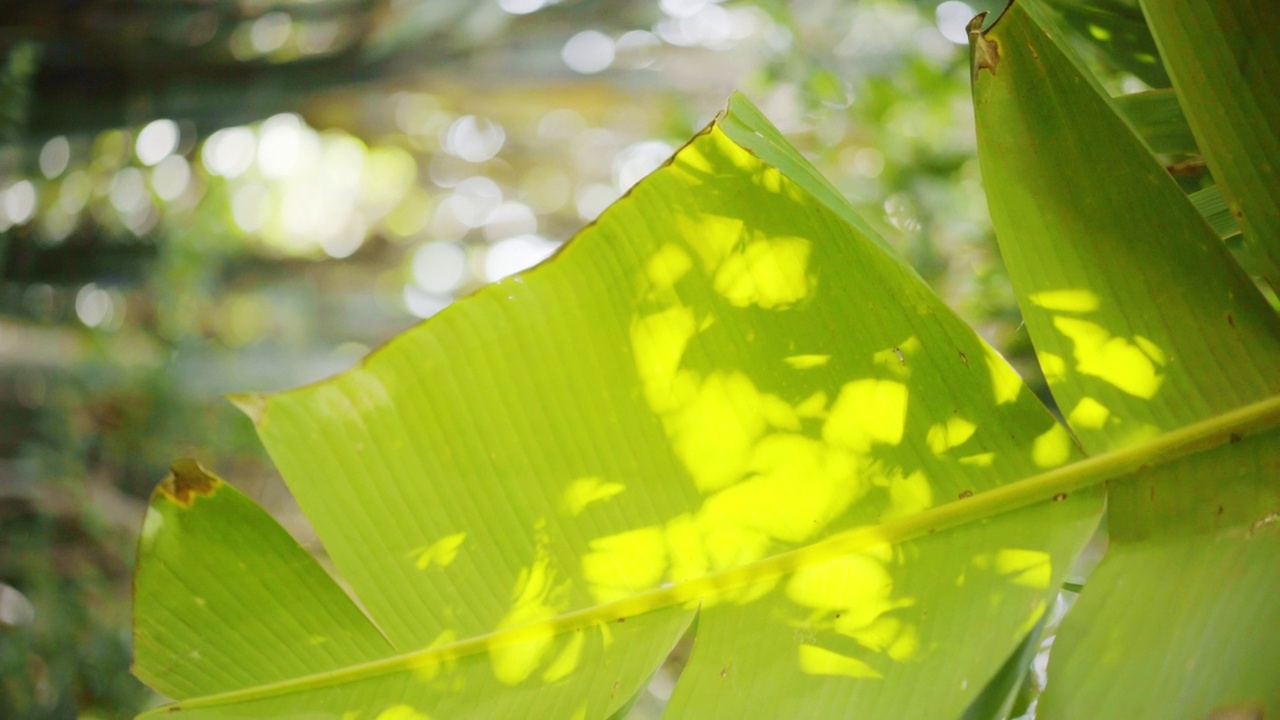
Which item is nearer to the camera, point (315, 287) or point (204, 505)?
point (204, 505)

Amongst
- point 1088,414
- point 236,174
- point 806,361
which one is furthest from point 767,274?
point 236,174

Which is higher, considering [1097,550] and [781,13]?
[781,13]

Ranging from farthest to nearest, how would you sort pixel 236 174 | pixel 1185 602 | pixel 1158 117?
pixel 236 174, pixel 1158 117, pixel 1185 602

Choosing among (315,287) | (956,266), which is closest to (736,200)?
(956,266)

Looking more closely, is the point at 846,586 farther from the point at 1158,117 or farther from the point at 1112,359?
the point at 1158,117

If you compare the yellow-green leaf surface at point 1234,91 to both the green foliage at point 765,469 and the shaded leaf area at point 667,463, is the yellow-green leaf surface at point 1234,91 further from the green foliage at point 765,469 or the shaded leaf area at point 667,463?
the shaded leaf area at point 667,463

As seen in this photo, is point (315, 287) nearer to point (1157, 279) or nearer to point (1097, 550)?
point (1097, 550)
